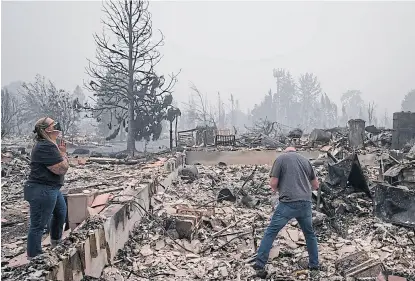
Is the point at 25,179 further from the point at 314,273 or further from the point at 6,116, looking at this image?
the point at 6,116

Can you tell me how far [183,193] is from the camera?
869 centimetres

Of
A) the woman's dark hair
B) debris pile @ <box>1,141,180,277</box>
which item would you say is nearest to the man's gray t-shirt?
debris pile @ <box>1,141,180,277</box>

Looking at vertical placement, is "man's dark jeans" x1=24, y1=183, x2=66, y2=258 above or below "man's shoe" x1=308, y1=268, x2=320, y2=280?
above

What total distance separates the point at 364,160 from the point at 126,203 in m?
12.2

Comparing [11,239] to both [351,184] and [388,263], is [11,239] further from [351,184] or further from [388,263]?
[351,184]

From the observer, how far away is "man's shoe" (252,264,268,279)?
13.6 ft

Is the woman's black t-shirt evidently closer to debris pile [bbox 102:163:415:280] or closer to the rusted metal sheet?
debris pile [bbox 102:163:415:280]

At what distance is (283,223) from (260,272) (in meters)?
0.66

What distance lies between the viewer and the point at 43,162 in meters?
3.74

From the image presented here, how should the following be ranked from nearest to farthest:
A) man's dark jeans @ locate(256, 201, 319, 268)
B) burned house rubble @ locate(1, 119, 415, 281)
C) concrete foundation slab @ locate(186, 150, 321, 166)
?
1. burned house rubble @ locate(1, 119, 415, 281)
2. man's dark jeans @ locate(256, 201, 319, 268)
3. concrete foundation slab @ locate(186, 150, 321, 166)

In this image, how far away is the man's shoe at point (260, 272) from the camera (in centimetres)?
416

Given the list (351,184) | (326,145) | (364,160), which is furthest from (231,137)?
(351,184)

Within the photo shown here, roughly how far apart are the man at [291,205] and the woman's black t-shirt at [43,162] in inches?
103

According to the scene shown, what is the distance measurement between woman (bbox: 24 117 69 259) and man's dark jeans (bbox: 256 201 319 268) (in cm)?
252
